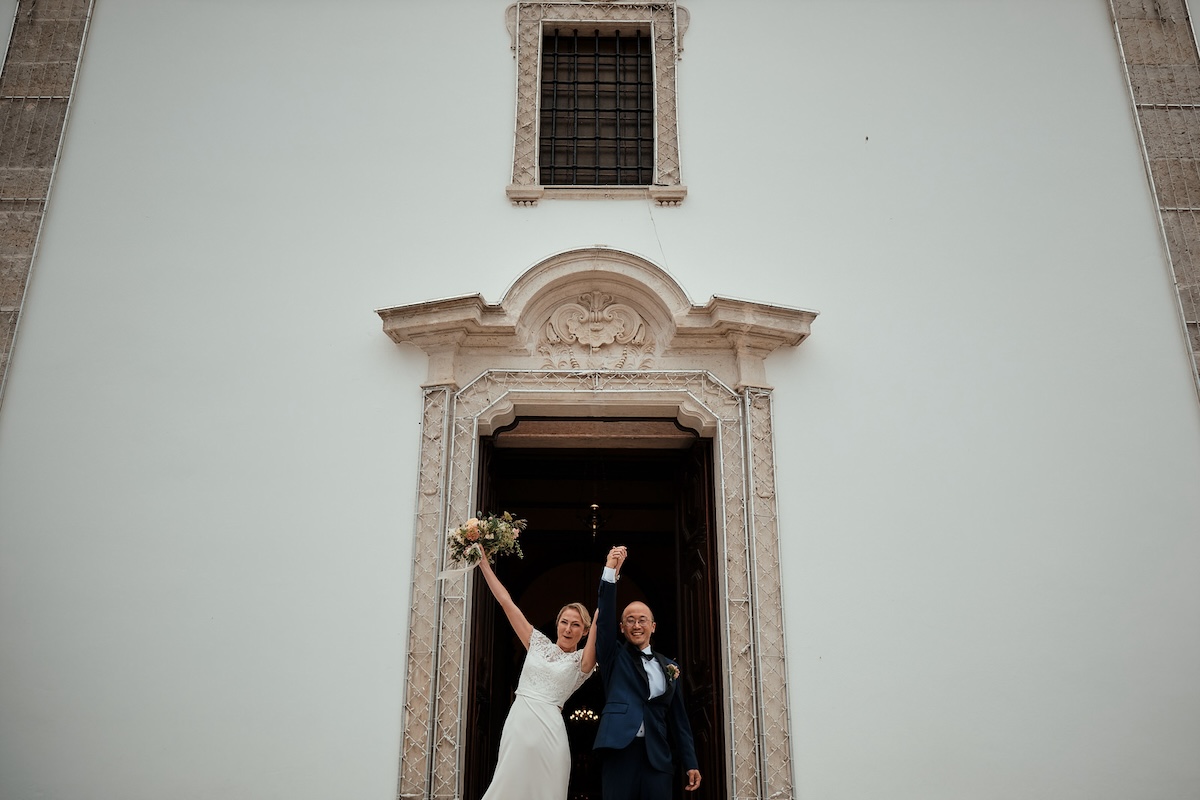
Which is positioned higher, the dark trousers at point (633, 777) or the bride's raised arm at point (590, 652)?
the bride's raised arm at point (590, 652)

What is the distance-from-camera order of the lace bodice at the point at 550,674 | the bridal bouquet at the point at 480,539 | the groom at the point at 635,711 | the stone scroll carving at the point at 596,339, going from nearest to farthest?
the groom at the point at 635,711 < the lace bodice at the point at 550,674 < the bridal bouquet at the point at 480,539 < the stone scroll carving at the point at 596,339

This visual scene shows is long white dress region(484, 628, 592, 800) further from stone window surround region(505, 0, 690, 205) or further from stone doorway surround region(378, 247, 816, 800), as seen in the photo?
stone window surround region(505, 0, 690, 205)

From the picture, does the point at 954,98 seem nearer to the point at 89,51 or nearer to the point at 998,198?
the point at 998,198

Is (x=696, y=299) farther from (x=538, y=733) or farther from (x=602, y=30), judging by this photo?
(x=538, y=733)

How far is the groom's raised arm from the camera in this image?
4340 millimetres

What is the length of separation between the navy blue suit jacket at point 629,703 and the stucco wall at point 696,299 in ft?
2.78

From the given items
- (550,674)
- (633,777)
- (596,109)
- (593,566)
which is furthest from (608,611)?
(593,566)

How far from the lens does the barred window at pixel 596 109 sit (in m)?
6.53

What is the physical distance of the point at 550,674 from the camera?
4.50 m

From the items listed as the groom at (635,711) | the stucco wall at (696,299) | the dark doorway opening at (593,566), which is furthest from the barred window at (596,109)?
the groom at (635,711)

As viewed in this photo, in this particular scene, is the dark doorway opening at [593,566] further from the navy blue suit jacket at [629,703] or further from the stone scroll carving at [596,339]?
the navy blue suit jacket at [629,703]

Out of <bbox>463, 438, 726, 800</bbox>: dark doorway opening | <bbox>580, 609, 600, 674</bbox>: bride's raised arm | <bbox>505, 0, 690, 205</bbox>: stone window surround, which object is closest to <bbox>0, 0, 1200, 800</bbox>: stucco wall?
<bbox>505, 0, 690, 205</bbox>: stone window surround

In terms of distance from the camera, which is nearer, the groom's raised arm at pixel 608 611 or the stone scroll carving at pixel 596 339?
the groom's raised arm at pixel 608 611

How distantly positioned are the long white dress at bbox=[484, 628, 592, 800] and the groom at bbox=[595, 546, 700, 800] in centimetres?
18
